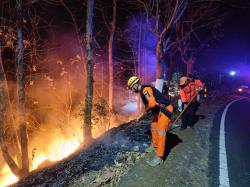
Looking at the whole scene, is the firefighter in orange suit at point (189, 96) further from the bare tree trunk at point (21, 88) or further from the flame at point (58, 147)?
the flame at point (58, 147)

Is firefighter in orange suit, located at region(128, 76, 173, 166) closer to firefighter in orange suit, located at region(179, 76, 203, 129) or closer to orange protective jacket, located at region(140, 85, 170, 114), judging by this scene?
orange protective jacket, located at region(140, 85, 170, 114)

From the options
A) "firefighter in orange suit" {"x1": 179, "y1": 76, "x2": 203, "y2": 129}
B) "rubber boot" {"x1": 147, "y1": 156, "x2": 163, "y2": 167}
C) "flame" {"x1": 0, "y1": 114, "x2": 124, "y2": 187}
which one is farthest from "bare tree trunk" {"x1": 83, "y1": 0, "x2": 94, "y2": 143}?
"rubber boot" {"x1": 147, "y1": 156, "x2": 163, "y2": 167}

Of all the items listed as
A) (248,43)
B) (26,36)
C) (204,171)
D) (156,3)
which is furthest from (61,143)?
(248,43)

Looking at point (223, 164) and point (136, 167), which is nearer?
point (136, 167)

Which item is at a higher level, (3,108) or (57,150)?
(3,108)

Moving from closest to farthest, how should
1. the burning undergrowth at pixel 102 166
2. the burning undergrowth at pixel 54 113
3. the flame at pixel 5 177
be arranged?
the burning undergrowth at pixel 102 166
the flame at pixel 5 177
the burning undergrowth at pixel 54 113

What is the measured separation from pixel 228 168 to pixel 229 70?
47.0 meters

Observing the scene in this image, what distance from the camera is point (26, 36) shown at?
14.5 m

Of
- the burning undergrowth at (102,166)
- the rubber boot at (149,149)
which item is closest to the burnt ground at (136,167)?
the burning undergrowth at (102,166)

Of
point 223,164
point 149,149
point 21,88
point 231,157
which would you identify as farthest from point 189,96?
point 21,88

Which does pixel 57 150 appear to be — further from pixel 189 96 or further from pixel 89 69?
pixel 189 96

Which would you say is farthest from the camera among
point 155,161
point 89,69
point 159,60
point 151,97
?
point 159,60

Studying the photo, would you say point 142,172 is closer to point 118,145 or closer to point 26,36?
point 118,145

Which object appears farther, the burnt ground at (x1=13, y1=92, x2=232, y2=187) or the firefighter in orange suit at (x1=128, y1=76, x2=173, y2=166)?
the firefighter in orange suit at (x1=128, y1=76, x2=173, y2=166)
